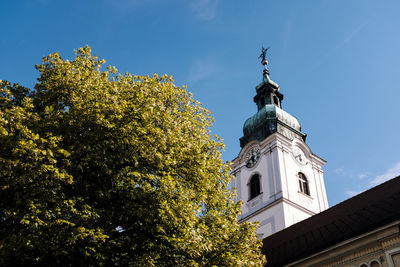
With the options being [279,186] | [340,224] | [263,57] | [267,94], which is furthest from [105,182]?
[263,57]

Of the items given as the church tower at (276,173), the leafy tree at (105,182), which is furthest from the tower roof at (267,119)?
the leafy tree at (105,182)

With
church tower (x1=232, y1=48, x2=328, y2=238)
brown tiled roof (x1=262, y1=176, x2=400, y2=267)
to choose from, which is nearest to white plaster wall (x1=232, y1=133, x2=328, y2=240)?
church tower (x1=232, y1=48, x2=328, y2=238)

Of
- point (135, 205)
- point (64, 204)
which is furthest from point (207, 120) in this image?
point (64, 204)

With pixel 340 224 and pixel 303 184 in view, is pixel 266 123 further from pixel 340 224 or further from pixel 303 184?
pixel 340 224

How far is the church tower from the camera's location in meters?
31.2

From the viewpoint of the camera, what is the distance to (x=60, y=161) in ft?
37.7

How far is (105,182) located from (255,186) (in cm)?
2361

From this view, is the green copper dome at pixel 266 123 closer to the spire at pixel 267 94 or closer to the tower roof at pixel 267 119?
the tower roof at pixel 267 119

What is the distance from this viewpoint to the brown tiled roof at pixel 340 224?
16.1m

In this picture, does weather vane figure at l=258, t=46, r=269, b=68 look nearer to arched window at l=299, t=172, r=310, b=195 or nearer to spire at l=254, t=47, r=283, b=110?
spire at l=254, t=47, r=283, b=110

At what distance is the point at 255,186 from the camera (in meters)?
34.3

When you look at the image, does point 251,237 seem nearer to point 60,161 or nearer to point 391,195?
point 60,161

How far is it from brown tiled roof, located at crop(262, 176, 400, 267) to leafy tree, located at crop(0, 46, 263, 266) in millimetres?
4898

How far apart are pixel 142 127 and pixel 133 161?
3.49ft
